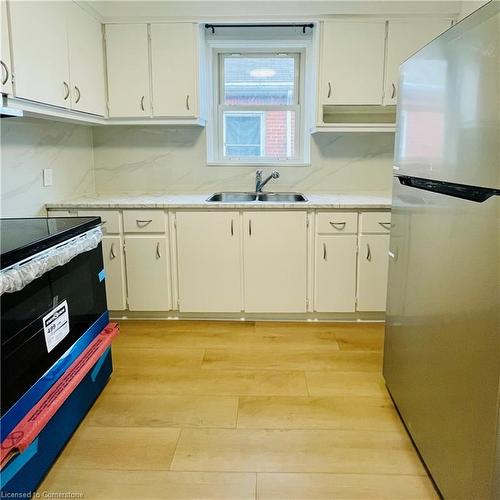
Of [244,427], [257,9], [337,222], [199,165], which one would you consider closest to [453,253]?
[244,427]

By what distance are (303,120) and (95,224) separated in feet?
6.77

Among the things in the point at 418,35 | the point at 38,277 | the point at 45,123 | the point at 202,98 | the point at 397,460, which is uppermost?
the point at 418,35

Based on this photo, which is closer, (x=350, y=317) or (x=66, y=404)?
(x=66, y=404)

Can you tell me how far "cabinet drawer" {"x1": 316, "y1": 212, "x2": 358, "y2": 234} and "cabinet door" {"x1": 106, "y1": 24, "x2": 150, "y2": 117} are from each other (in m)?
1.43

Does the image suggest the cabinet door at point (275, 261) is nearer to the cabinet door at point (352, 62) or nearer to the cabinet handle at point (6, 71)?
the cabinet door at point (352, 62)

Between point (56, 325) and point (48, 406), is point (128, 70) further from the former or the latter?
point (48, 406)

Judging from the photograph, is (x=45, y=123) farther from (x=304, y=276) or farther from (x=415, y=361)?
(x=415, y=361)

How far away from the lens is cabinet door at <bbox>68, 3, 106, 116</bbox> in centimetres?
265

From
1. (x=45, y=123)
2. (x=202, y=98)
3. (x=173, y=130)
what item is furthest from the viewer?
(x=173, y=130)

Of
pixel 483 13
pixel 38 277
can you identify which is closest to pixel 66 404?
pixel 38 277

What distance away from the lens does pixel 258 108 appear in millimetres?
3562

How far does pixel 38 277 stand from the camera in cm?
155

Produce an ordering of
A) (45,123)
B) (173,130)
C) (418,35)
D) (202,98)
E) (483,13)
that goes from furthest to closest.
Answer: (173,130), (202,98), (418,35), (45,123), (483,13)

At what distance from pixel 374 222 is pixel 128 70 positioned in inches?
78.5
